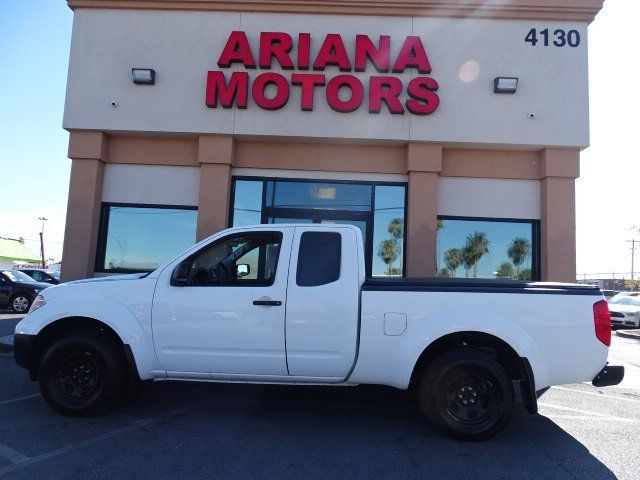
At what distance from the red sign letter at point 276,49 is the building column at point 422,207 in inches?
119

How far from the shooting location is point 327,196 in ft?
33.0

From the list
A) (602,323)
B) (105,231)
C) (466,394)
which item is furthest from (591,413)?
(105,231)

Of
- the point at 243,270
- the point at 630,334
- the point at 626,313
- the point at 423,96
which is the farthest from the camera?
the point at 626,313

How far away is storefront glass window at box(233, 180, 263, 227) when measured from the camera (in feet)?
33.4

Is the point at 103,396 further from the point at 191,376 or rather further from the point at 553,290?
the point at 553,290

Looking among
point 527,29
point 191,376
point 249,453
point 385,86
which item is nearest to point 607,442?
point 249,453

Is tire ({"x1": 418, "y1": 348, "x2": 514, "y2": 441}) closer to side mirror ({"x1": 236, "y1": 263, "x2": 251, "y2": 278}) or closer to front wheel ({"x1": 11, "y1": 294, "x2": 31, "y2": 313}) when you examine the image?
side mirror ({"x1": 236, "y1": 263, "x2": 251, "y2": 278})

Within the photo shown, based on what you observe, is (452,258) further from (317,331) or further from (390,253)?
(317,331)

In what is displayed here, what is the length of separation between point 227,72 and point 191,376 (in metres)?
7.11

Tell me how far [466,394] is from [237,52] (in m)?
8.12

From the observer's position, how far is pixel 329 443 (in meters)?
4.32

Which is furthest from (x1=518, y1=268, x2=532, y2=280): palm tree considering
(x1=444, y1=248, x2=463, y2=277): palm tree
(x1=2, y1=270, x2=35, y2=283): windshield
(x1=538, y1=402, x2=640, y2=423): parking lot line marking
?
(x1=2, y1=270, x2=35, y2=283): windshield

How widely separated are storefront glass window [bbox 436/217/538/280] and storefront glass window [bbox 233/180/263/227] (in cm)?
379

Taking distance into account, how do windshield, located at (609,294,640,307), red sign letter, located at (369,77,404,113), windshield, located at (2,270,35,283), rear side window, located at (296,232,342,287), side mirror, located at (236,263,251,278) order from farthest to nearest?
windshield, located at (609,294,640,307), windshield, located at (2,270,35,283), red sign letter, located at (369,77,404,113), side mirror, located at (236,263,251,278), rear side window, located at (296,232,342,287)
